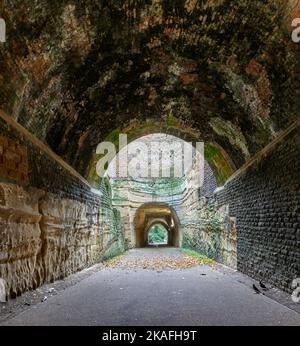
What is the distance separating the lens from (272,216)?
7535mm

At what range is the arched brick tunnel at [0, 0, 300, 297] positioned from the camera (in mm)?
5609

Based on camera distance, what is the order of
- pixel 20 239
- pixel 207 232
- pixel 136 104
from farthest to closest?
pixel 207 232 → pixel 136 104 → pixel 20 239

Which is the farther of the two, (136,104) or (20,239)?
(136,104)

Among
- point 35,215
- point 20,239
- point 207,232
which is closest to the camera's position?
point 20,239

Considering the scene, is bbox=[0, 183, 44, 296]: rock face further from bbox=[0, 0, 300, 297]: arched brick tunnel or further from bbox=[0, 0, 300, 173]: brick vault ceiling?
bbox=[0, 0, 300, 173]: brick vault ceiling

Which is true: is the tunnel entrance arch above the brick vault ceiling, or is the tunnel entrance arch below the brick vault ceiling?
below

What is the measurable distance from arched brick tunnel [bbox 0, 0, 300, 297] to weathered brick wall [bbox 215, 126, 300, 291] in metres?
0.04

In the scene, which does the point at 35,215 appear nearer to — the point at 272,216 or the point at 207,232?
the point at 272,216

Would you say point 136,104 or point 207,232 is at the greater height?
point 136,104

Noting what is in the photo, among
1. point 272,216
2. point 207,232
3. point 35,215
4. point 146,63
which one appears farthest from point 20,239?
point 207,232

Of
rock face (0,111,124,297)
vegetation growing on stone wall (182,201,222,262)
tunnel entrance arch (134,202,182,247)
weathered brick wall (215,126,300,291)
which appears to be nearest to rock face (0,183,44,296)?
rock face (0,111,124,297)

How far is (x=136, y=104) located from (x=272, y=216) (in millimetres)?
4758

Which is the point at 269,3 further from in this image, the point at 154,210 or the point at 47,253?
the point at 154,210

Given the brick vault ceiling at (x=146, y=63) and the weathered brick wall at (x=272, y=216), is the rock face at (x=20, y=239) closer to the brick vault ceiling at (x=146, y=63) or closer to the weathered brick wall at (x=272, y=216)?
the brick vault ceiling at (x=146, y=63)
